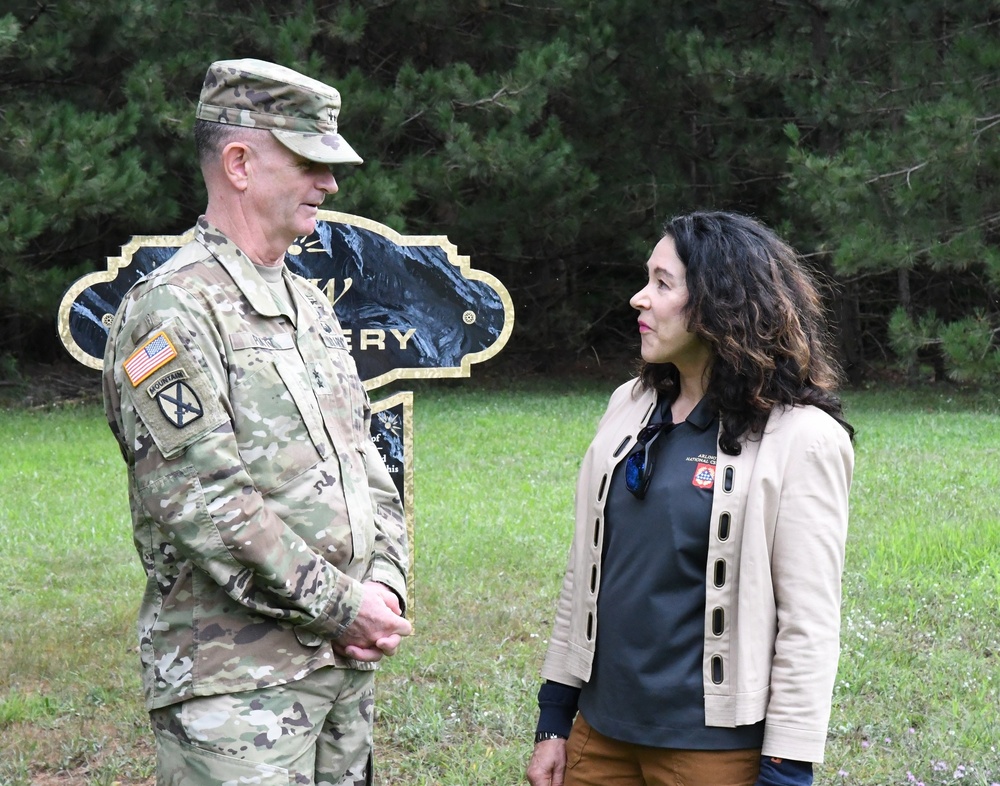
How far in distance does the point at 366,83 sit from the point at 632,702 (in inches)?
504

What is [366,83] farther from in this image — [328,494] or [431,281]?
[328,494]

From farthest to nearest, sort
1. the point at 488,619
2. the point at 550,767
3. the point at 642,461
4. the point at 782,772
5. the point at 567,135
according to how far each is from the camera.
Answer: the point at 567,135 < the point at 488,619 < the point at 550,767 < the point at 642,461 < the point at 782,772

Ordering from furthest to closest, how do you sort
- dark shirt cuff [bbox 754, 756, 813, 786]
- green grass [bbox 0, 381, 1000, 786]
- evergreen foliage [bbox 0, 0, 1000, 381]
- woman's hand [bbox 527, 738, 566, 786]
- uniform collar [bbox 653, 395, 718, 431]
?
evergreen foliage [bbox 0, 0, 1000, 381] → green grass [bbox 0, 381, 1000, 786] → woman's hand [bbox 527, 738, 566, 786] → uniform collar [bbox 653, 395, 718, 431] → dark shirt cuff [bbox 754, 756, 813, 786]

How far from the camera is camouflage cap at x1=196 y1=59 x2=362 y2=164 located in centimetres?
245

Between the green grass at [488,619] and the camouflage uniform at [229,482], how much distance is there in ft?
6.18

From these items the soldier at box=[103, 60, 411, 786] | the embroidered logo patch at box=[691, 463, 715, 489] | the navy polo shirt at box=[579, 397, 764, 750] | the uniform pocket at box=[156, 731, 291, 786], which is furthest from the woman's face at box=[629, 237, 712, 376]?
the uniform pocket at box=[156, 731, 291, 786]

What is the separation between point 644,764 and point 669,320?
89cm

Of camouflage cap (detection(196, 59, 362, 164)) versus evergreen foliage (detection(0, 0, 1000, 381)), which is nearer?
camouflage cap (detection(196, 59, 362, 164))

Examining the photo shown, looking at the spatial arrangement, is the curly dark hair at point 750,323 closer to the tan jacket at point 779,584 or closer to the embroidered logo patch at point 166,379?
the tan jacket at point 779,584

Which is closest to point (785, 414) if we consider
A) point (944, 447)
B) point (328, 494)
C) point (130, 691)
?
point (328, 494)

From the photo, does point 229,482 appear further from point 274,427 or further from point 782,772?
point 782,772

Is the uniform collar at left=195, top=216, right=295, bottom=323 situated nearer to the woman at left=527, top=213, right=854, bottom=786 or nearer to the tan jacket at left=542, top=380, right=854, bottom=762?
the woman at left=527, top=213, right=854, bottom=786

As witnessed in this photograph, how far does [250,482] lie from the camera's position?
2.25m

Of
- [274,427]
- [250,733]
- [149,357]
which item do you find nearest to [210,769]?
[250,733]
